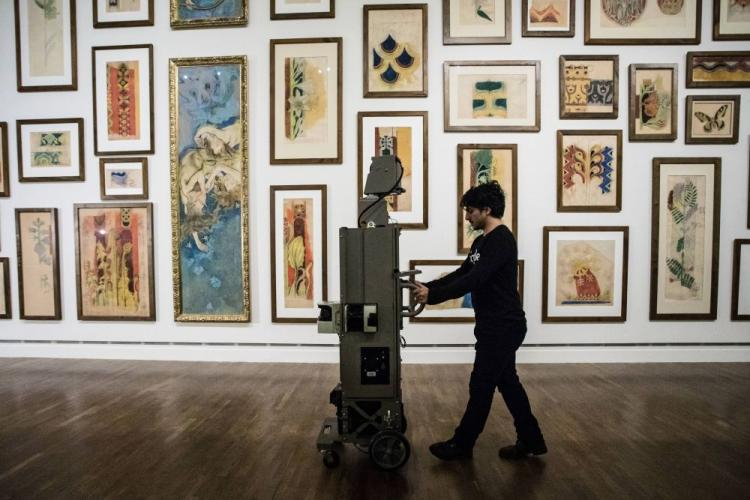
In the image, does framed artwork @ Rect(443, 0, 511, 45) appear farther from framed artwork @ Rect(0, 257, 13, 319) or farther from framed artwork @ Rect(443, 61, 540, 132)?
framed artwork @ Rect(0, 257, 13, 319)

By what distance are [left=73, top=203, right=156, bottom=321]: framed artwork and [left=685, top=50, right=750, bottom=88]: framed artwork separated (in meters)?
5.70

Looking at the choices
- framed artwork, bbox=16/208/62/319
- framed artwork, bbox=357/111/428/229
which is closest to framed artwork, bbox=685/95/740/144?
framed artwork, bbox=357/111/428/229

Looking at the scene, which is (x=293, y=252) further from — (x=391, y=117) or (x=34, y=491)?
(x=34, y=491)

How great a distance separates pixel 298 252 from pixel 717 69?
15.1ft

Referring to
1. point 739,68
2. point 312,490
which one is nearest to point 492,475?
point 312,490

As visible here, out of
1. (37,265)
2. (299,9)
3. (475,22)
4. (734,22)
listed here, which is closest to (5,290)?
(37,265)

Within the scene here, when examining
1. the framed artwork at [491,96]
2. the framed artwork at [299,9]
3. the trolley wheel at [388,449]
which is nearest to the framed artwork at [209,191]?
the framed artwork at [299,9]

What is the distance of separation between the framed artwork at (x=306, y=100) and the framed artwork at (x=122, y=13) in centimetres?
139

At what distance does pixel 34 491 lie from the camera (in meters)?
2.18

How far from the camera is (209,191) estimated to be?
14.5 ft

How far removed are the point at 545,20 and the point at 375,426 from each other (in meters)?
4.13

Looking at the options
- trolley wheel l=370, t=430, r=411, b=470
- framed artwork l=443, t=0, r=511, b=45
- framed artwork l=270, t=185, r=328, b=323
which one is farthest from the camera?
framed artwork l=270, t=185, r=328, b=323

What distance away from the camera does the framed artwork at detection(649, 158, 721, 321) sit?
4.28m

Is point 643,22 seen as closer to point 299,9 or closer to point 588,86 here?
point 588,86
